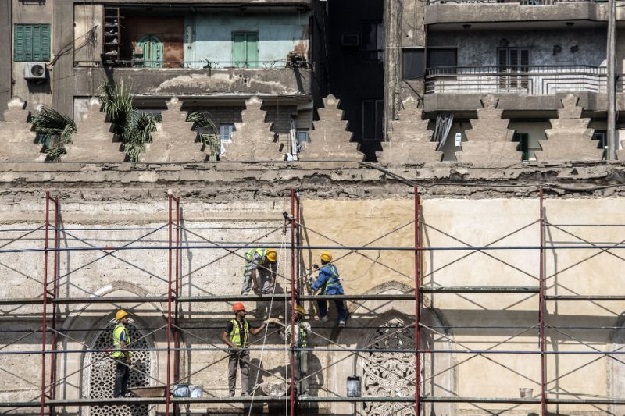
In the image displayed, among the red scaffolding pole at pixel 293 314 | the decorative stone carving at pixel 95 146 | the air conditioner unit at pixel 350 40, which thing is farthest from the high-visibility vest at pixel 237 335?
the air conditioner unit at pixel 350 40

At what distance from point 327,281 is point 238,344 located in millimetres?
1702

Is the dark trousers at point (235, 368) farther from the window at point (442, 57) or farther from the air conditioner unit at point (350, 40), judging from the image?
the air conditioner unit at point (350, 40)

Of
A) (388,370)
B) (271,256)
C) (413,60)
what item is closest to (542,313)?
(388,370)

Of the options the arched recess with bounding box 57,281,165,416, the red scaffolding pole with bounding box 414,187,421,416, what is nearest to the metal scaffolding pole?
the red scaffolding pole with bounding box 414,187,421,416

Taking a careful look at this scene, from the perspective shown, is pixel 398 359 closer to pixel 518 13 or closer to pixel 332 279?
pixel 332 279

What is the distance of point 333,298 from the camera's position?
31062 millimetres

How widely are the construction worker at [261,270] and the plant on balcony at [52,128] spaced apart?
767 cm

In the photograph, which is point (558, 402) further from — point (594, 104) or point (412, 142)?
point (594, 104)

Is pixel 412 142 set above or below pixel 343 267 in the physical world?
above

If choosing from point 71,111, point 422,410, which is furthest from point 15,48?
point 422,410

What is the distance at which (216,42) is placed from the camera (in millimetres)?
44438

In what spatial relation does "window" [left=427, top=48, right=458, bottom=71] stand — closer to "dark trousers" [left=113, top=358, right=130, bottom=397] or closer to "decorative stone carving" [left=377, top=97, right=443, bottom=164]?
"decorative stone carving" [left=377, top=97, right=443, bottom=164]

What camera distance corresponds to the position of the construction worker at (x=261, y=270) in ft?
104

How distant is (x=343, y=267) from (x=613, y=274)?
14.0 feet
